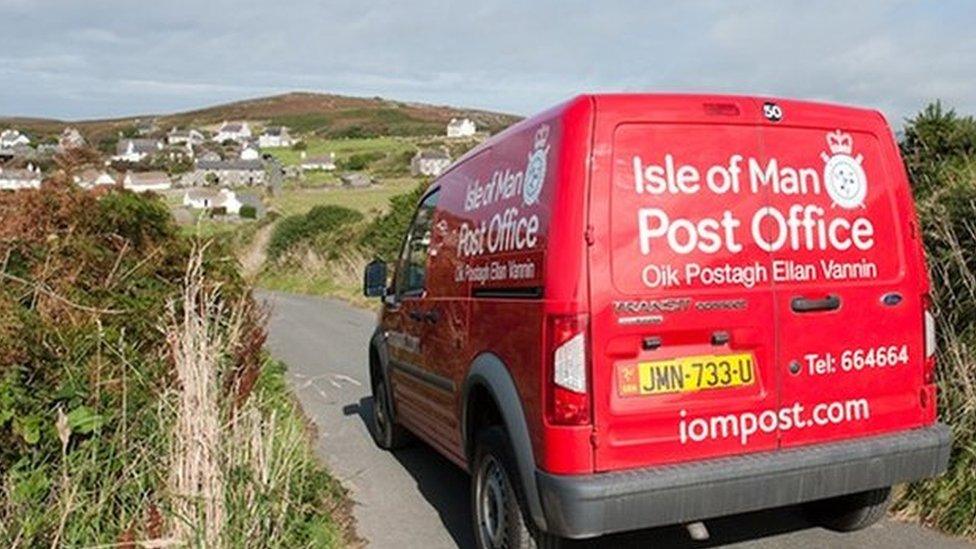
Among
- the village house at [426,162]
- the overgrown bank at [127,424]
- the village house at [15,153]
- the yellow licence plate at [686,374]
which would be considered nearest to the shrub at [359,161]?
the village house at [426,162]

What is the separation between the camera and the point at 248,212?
158 feet

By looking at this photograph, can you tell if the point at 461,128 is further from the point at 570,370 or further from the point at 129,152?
the point at 570,370

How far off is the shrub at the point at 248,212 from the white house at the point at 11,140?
39.1 meters

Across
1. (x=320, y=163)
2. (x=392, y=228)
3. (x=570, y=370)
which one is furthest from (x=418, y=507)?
(x=320, y=163)

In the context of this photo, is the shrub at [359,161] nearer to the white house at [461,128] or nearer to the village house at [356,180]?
the village house at [356,180]

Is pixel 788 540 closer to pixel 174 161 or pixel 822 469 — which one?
pixel 822 469

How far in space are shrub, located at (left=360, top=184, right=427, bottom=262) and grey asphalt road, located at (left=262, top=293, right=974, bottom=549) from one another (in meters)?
12.8

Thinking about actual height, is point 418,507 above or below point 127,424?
below

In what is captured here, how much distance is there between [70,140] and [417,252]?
9.73 feet

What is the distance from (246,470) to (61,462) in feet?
3.11

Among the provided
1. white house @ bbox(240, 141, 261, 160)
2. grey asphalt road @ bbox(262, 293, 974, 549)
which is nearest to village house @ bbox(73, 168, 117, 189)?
grey asphalt road @ bbox(262, 293, 974, 549)

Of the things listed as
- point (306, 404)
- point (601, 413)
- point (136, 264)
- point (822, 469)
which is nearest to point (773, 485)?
point (822, 469)

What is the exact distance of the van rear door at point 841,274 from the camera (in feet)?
13.1

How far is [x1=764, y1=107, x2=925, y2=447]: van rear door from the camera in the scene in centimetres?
398
